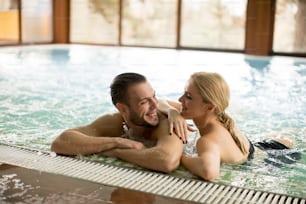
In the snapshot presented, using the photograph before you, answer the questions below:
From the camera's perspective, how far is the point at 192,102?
2938 millimetres

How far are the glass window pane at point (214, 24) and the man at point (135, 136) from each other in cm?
1022

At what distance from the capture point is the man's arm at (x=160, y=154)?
9.14 feet

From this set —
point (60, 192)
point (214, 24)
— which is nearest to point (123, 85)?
point (60, 192)

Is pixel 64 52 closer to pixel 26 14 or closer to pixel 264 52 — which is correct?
pixel 26 14

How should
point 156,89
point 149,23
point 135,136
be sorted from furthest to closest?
point 149,23, point 156,89, point 135,136

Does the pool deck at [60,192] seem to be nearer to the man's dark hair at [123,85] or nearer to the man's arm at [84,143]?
the man's arm at [84,143]

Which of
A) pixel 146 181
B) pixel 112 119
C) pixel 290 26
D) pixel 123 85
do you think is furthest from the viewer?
pixel 290 26

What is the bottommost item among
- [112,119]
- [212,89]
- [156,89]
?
[156,89]

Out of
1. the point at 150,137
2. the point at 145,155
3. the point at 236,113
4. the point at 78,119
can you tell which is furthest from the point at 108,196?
the point at 236,113

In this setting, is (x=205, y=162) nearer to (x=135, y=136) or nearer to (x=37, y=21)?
(x=135, y=136)

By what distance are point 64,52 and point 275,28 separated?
541cm

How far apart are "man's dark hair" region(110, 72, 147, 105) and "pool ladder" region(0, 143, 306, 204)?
1.53 feet

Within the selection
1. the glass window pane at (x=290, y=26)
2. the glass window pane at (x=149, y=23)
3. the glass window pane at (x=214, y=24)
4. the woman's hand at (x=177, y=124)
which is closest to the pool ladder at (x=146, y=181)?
the woman's hand at (x=177, y=124)

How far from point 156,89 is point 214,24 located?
676cm
